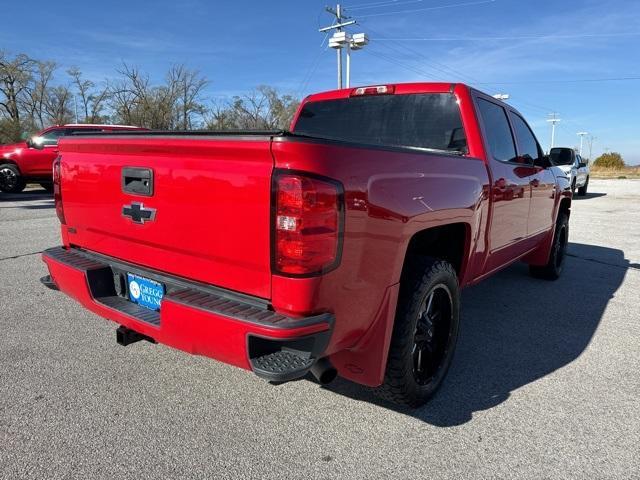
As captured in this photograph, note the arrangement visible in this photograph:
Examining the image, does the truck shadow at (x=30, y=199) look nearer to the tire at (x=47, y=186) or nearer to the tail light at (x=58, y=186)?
the tire at (x=47, y=186)

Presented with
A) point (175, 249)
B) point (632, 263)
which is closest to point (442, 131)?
point (175, 249)

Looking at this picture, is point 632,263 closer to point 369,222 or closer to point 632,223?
point 632,223

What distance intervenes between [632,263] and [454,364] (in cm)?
502

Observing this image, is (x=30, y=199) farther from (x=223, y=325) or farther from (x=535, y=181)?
(x=223, y=325)

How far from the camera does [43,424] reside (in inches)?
97.3

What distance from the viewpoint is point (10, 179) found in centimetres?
1353

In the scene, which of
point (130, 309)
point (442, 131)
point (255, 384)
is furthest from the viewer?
point (442, 131)

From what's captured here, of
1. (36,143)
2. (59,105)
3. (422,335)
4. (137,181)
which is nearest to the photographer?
(137,181)

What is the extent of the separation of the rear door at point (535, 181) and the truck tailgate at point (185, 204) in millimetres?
3109

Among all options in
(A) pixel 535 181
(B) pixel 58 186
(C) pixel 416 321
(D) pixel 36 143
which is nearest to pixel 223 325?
(C) pixel 416 321

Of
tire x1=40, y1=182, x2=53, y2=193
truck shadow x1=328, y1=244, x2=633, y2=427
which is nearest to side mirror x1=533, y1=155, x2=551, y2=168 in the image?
truck shadow x1=328, y1=244, x2=633, y2=427

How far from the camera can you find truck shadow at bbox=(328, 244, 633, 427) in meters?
2.89

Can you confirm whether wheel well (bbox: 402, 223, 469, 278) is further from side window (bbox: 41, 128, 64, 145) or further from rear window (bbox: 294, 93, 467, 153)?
side window (bbox: 41, 128, 64, 145)

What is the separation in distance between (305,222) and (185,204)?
2.19 ft
